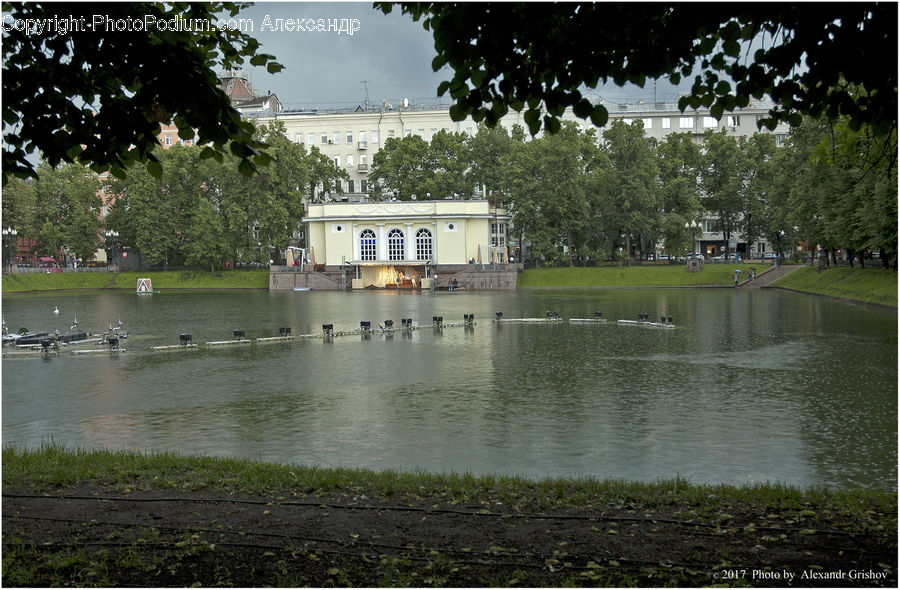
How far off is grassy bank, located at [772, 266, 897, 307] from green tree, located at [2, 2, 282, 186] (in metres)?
36.4

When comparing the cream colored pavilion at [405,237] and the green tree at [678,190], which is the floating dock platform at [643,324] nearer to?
the green tree at [678,190]

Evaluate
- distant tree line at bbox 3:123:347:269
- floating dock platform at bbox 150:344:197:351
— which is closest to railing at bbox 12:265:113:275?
distant tree line at bbox 3:123:347:269

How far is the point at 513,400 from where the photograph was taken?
52.9ft

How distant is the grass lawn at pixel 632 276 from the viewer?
63594mm

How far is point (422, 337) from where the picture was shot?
92.5ft

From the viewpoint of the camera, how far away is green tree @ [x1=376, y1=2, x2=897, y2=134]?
247 inches

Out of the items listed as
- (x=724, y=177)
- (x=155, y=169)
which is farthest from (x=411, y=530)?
(x=724, y=177)

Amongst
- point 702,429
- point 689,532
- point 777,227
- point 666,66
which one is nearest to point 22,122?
point 666,66

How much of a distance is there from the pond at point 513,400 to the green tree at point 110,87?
5.51 m

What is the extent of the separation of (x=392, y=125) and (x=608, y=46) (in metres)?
92.5

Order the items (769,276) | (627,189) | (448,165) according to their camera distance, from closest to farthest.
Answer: (769,276)
(627,189)
(448,165)

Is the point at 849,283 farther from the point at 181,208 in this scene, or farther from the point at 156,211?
the point at 156,211

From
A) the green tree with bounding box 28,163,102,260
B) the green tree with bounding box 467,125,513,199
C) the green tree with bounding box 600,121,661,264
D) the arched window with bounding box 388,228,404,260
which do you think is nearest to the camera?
the green tree with bounding box 600,121,661,264

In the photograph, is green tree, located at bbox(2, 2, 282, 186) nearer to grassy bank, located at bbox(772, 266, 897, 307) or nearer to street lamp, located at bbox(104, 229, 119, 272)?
grassy bank, located at bbox(772, 266, 897, 307)
